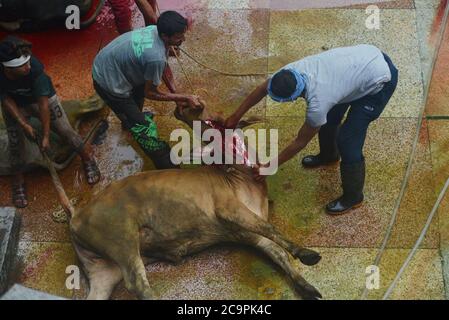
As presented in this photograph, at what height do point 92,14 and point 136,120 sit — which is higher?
point 92,14

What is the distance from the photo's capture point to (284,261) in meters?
5.54

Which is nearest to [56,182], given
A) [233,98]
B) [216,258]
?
[216,258]

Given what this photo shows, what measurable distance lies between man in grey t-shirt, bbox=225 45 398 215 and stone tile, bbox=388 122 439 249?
42cm

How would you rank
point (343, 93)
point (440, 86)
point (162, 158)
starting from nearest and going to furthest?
point (343, 93)
point (162, 158)
point (440, 86)

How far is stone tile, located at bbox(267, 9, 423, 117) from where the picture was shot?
6.95m

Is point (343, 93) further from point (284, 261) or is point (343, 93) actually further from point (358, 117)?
point (284, 261)

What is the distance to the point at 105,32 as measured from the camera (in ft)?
24.9

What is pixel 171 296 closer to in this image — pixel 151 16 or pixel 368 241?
pixel 368 241

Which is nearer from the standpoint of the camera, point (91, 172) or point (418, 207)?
point (418, 207)

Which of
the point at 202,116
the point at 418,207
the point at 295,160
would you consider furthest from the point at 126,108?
the point at 418,207

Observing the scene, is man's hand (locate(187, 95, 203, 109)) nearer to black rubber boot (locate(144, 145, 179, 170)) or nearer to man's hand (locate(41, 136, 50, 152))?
black rubber boot (locate(144, 145, 179, 170))

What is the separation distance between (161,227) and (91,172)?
3.85ft

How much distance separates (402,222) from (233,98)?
6.56 ft

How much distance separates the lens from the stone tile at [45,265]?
225 inches
